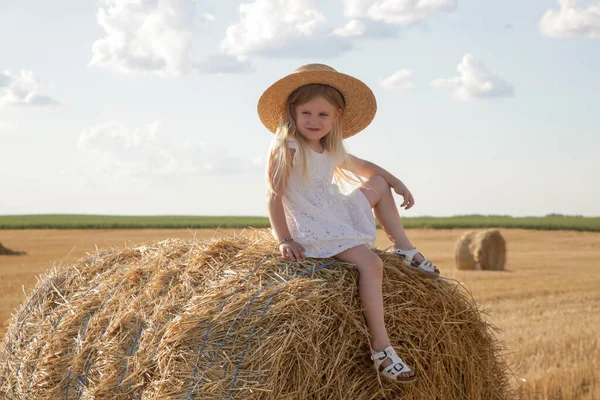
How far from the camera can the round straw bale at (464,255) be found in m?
16.1

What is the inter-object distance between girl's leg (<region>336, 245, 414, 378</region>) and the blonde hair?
20.8 inches

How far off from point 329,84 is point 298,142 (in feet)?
1.48

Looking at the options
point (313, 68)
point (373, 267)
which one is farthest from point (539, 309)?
point (313, 68)

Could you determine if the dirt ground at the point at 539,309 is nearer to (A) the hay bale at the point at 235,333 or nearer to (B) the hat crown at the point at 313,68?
(A) the hay bale at the point at 235,333

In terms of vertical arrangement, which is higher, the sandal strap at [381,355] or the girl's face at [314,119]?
the girl's face at [314,119]

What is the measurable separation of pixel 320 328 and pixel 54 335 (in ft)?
5.95

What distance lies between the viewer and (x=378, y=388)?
366 cm

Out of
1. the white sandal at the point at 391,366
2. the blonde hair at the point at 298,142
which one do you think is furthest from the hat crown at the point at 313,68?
the white sandal at the point at 391,366

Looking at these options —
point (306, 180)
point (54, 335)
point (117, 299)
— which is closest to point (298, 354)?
point (306, 180)

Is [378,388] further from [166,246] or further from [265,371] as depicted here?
[166,246]

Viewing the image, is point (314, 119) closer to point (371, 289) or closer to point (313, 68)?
point (313, 68)

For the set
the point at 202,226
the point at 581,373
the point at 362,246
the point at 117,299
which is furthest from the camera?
the point at 202,226

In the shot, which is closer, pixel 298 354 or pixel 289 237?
pixel 298 354

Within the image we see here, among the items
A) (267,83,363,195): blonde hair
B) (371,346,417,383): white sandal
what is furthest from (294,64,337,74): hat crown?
(371,346,417,383): white sandal
